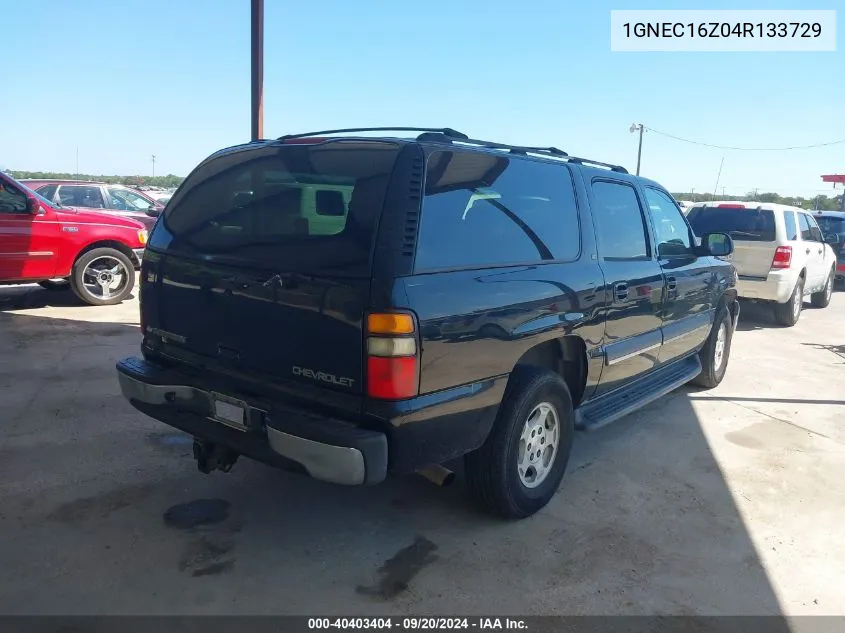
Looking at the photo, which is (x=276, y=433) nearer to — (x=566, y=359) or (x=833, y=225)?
(x=566, y=359)

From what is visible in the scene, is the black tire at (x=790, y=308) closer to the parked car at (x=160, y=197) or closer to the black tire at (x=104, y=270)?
the black tire at (x=104, y=270)

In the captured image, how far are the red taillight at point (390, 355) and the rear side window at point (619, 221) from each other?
181 centimetres

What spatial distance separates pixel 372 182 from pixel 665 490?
259 cm

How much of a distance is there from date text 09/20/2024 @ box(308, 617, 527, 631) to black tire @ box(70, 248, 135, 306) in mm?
7678

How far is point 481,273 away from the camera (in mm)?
3078

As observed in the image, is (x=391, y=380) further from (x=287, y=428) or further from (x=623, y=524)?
(x=623, y=524)

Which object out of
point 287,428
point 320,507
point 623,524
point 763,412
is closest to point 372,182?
point 287,428

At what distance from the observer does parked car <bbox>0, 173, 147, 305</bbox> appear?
823 centimetres

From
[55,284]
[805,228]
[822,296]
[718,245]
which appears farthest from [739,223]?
[55,284]

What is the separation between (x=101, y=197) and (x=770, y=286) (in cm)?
1081

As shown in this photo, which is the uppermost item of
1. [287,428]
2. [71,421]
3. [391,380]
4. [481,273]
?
[481,273]

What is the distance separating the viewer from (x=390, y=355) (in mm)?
2695

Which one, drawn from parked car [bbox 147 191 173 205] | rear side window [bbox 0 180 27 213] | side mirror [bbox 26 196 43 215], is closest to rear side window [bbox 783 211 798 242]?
side mirror [bbox 26 196 43 215]

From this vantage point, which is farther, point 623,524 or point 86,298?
point 86,298
